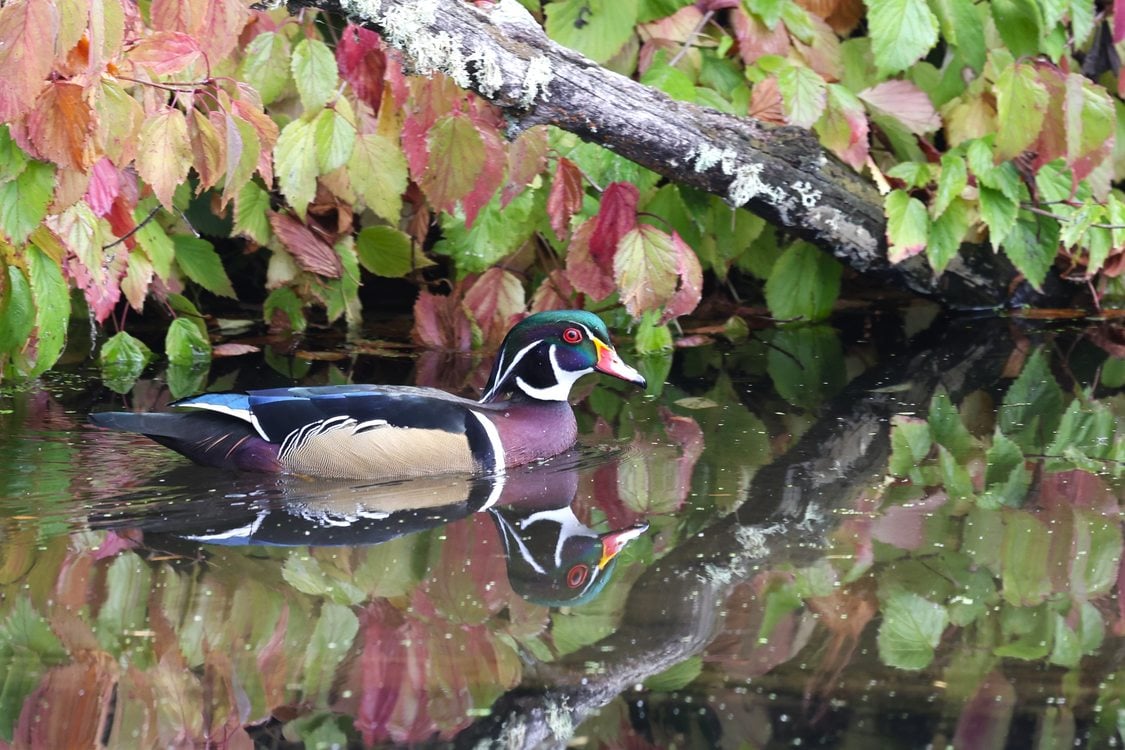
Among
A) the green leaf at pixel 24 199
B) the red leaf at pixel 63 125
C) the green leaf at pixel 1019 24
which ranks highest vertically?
the green leaf at pixel 1019 24

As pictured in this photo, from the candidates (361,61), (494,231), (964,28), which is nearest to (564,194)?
(494,231)

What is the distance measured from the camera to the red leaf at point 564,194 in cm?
683

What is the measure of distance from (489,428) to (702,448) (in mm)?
882

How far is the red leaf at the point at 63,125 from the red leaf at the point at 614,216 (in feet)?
10.5

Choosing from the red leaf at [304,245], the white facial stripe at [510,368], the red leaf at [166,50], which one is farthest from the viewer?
the red leaf at [304,245]

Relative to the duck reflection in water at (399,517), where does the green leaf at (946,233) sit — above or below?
above

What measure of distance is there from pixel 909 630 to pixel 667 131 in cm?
368

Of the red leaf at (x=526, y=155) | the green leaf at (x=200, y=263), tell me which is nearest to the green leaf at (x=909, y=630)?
the red leaf at (x=526, y=155)

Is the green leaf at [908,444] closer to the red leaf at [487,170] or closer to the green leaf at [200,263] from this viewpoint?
the red leaf at [487,170]

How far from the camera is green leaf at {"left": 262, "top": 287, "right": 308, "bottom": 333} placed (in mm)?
8483

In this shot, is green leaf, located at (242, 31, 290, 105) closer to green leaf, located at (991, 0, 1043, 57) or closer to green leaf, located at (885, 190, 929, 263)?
green leaf, located at (885, 190, 929, 263)

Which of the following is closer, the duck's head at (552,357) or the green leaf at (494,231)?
the duck's head at (552,357)

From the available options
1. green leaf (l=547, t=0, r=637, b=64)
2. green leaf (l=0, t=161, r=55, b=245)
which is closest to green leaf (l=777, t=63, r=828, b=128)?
green leaf (l=547, t=0, r=637, b=64)

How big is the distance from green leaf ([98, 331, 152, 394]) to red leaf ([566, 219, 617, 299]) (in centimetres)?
226
